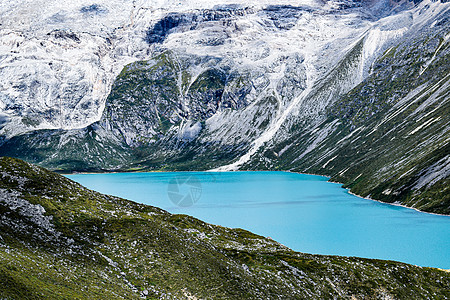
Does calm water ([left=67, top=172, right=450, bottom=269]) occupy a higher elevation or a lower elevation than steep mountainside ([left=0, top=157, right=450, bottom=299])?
higher

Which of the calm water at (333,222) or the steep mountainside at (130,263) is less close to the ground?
the calm water at (333,222)

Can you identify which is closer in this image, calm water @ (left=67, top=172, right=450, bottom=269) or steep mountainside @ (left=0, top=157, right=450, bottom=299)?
steep mountainside @ (left=0, top=157, right=450, bottom=299)

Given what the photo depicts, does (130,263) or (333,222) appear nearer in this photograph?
(130,263)

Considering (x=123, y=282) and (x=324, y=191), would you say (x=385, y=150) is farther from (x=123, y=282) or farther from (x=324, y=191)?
(x=123, y=282)

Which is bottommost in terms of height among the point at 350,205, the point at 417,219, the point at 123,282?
the point at 123,282

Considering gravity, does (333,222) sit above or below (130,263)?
above

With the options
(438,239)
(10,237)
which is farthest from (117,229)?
(438,239)

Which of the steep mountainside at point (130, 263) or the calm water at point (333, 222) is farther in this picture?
the calm water at point (333, 222)

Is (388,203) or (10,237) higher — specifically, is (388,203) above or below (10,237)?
above
